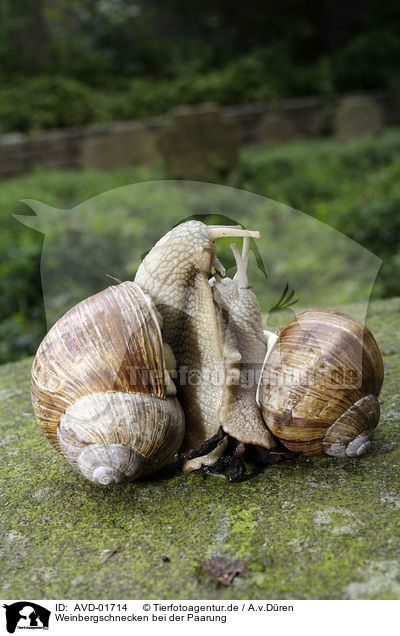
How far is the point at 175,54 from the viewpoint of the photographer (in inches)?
462

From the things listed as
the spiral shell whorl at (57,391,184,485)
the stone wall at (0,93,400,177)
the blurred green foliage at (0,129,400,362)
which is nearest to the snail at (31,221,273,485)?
the spiral shell whorl at (57,391,184,485)

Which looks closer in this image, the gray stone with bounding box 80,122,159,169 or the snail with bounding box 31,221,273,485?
the snail with bounding box 31,221,273,485

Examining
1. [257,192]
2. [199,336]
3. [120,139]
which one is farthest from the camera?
[120,139]

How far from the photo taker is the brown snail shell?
156 centimetres

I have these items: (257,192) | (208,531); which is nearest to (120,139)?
(257,192)

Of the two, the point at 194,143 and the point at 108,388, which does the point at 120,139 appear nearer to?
the point at 194,143

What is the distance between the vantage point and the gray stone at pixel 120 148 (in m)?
9.27

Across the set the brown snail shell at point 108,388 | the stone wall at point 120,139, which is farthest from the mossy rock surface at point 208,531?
the stone wall at point 120,139

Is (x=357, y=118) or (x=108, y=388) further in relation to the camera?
(x=357, y=118)

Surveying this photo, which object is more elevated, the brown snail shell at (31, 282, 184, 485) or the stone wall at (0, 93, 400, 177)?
the brown snail shell at (31, 282, 184, 485)
